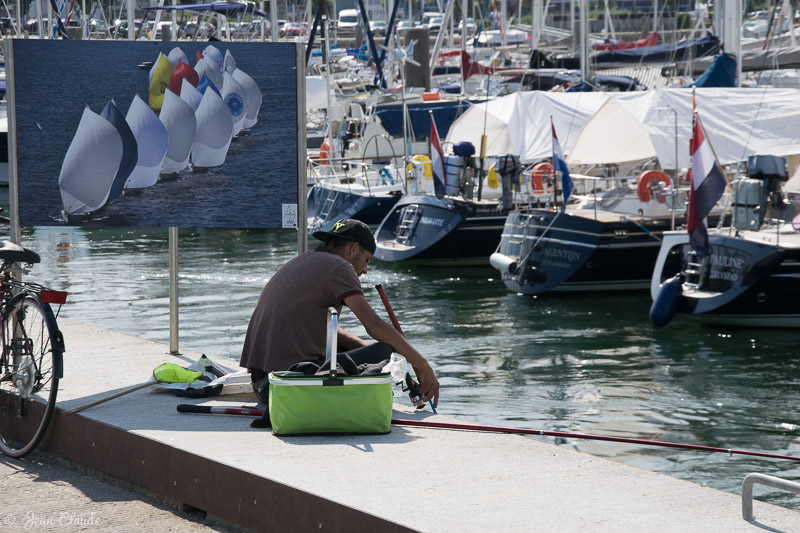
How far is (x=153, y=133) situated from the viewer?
684 centimetres

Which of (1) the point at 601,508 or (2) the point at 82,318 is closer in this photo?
(1) the point at 601,508

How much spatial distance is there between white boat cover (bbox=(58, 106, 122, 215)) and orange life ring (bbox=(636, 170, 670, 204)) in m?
13.4

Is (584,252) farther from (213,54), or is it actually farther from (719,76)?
(213,54)

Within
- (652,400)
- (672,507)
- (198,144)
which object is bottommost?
(652,400)

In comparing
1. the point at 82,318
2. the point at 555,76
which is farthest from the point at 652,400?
the point at 555,76

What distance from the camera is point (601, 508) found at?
4227 millimetres

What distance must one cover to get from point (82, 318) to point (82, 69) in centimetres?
968

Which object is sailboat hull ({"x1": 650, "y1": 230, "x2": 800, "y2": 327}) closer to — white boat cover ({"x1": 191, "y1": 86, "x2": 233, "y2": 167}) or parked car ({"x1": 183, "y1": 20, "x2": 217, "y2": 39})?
white boat cover ({"x1": 191, "y1": 86, "x2": 233, "y2": 167})

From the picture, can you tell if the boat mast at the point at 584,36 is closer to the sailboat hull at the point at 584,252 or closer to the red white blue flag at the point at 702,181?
the sailboat hull at the point at 584,252

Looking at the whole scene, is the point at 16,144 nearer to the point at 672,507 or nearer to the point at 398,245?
the point at 672,507

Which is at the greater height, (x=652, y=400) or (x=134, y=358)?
(x=134, y=358)

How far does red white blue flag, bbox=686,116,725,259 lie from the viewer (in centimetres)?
1474

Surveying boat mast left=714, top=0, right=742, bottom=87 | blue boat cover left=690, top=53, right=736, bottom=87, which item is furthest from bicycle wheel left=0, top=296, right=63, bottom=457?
boat mast left=714, top=0, right=742, bottom=87
